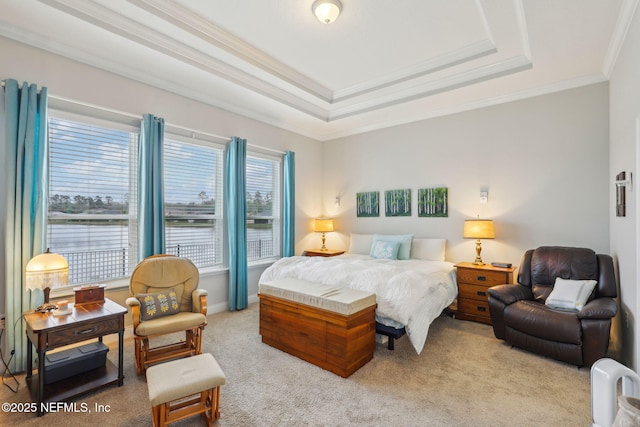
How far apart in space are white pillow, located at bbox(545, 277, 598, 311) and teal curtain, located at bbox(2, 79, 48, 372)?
4.87 metres

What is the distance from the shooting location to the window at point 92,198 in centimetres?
313

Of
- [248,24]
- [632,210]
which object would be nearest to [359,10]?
[248,24]

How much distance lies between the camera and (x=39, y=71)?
2.90 metres

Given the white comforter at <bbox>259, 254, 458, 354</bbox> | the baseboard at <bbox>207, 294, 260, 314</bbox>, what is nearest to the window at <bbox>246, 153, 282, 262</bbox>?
the baseboard at <bbox>207, 294, 260, 314</bbox>

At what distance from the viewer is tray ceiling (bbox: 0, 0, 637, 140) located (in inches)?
105

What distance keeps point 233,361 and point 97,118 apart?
9.64 ft

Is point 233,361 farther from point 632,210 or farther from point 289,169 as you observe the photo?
point 632,210

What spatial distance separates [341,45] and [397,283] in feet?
8.60

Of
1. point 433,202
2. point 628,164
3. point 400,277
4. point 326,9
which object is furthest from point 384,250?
point 326,9

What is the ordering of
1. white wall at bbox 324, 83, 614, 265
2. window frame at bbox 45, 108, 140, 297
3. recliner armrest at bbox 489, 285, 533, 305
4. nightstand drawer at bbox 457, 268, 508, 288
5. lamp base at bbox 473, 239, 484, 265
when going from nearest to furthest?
window frame at bbox 45, 108, 140, 297
recliner armrest at bbox 489, 285, 533, 305
white wall at bbox 324, 83, 614, 265
nightstand drawer at bbox 457, 268, 508, 288
lamp base at bbox 473, 239, 484, 265

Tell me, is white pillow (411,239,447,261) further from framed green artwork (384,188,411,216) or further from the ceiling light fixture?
the ceiling light fixture

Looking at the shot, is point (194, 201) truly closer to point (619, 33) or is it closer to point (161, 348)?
point (161, 348)

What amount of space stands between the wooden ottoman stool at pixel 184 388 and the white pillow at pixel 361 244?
11.7 feet

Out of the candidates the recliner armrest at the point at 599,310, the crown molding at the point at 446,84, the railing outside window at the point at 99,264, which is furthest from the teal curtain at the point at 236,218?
the recliner armrest at the point at 599,310
